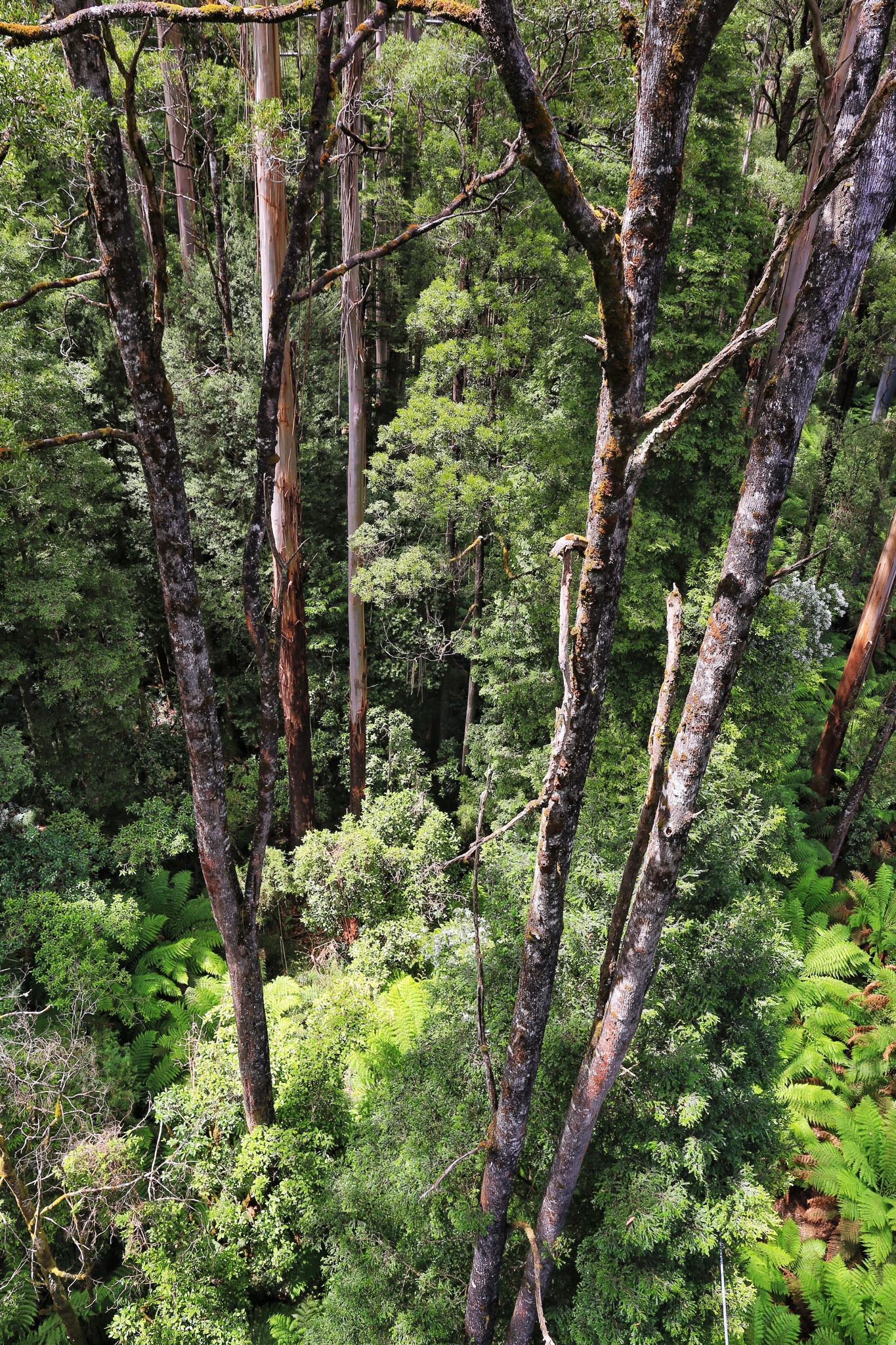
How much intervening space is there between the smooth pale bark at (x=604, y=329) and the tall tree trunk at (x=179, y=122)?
7.35 m

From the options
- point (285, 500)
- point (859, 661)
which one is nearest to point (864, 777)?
point (859, 661)

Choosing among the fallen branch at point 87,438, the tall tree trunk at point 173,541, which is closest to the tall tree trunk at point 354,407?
the tall tree trunk at point 173,541

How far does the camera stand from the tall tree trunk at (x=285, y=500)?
603 cm

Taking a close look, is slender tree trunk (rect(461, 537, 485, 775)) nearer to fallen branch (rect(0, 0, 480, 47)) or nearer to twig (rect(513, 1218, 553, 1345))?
fallen branch (rect(0, 0, 480, 47))

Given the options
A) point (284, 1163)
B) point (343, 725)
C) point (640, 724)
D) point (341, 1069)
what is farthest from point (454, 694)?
point (284, 1163)

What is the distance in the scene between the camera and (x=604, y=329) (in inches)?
81.7

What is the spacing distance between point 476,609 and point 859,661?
21.2 ft

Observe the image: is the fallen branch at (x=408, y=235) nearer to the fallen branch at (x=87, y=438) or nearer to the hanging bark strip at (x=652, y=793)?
the fallen branch at (x=87, y=438)

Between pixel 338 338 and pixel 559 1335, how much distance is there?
12.5m

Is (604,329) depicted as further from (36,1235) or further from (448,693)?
(448,693)

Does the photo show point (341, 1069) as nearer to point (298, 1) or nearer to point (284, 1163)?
point (284, 1163)

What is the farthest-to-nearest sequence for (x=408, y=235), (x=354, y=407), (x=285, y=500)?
1. (x=354, y=407)
2. (x=285, y=500)
3. (x=408, y=235)

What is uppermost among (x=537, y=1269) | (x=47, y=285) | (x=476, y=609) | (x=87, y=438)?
(x=47, y=285)

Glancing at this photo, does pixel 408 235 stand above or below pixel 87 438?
above
